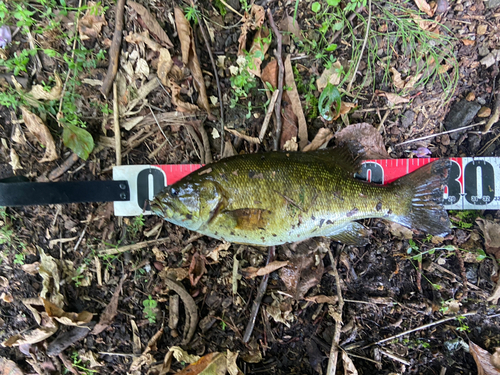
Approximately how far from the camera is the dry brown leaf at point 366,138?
2.95m

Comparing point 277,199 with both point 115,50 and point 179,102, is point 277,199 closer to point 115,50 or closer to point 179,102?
point 179,102

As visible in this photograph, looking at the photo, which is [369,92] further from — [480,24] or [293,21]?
[480,24]

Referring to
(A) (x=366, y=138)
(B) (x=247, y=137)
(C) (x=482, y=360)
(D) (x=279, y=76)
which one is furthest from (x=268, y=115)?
(C) (x=482, y=360)

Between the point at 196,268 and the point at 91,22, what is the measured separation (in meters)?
2.95

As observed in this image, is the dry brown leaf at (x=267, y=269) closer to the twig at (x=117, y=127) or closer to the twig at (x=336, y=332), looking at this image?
the twig at (x=336, y=332)

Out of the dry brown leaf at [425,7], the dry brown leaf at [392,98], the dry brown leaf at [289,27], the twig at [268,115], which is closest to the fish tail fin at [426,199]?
the dry brown leaf at [392,98]

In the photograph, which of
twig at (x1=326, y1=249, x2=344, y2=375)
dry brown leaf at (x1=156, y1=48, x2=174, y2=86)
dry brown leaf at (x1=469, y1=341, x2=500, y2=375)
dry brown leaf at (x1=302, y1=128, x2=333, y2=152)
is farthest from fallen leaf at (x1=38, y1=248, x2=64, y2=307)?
dry brown leaf at (x1=469, y1=341, x2=500, y2=375)

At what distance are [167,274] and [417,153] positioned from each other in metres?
3.12

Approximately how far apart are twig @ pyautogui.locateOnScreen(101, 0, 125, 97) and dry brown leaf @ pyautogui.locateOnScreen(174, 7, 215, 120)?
1.97 feet

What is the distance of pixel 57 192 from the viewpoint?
2.90m

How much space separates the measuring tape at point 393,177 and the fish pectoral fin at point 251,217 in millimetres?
839

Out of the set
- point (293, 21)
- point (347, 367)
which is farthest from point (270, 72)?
point (347, 367)

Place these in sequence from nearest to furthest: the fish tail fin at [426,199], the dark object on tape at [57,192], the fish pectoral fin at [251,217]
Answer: the fish pectoral fin at [251,217] < the fish tail fin at [426,199] < the dark object on tape at [57,192]

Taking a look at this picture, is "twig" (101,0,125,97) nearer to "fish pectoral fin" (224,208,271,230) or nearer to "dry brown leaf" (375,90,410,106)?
"fish pectoral fin" (224,208,271,230)
